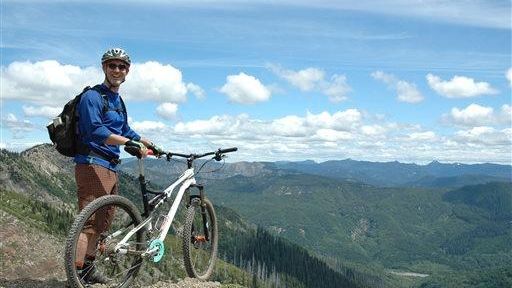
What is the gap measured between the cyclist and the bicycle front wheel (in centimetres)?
279

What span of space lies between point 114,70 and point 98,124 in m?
1.46

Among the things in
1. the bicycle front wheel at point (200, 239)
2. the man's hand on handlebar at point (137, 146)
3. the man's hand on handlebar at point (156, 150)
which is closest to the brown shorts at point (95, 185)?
the man's hand on handlebar at point (137, 146)

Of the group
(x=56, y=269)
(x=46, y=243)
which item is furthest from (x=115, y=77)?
(x=46, y=243)

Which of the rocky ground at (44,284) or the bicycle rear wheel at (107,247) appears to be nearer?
the bicycle rear wheel at (107,247)

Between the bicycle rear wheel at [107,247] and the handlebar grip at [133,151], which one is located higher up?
the handlebar grip at [133,151]

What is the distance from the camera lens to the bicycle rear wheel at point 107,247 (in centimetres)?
1009

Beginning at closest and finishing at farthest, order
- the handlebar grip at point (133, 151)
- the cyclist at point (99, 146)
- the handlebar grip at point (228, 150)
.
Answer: the cyclist at point (99, 146), the handlebar grip at point (133, 151), the handlebar grip at point (228, 150)

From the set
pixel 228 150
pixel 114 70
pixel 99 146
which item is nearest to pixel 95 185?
pixel 99 146

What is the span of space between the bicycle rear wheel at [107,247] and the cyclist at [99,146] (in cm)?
3

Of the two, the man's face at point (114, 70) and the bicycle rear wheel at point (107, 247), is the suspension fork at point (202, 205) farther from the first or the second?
the man's face at point (114, 70)

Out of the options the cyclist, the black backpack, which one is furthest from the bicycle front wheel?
the black backpack

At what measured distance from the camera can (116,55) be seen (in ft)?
38.2

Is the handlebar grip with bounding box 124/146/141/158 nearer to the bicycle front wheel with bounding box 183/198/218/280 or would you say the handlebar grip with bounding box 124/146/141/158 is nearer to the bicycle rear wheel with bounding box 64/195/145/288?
the bicycle rear wheel with bounding box 64/195/145/288

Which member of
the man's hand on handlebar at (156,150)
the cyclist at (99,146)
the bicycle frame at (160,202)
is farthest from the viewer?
the man's hand on handlebar at (156,150)
